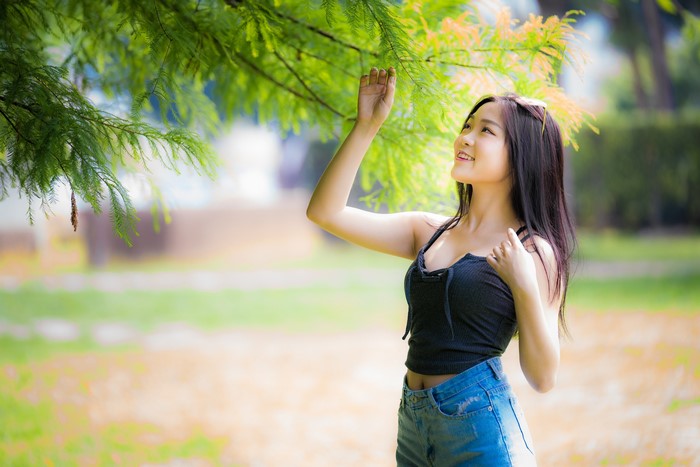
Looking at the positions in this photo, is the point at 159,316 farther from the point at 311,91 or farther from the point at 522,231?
the point at 522,231

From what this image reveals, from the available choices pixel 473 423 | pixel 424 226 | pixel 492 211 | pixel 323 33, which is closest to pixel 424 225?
pixel 424 226

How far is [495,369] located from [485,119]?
2.23 ft

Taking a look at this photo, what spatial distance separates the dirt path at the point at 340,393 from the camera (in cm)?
537

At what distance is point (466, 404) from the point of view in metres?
1.96

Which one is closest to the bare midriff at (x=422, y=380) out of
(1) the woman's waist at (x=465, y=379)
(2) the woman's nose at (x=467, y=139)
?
(1) the woman's waist at (x=465, y=379)

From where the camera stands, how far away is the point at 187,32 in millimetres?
2443

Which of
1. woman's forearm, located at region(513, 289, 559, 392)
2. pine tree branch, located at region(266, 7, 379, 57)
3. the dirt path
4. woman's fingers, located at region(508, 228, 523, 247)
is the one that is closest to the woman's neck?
woman's fingers, located at region(508, 228, 523, 247)

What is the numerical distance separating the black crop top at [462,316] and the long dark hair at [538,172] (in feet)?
0.61

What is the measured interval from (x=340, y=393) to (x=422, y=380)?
4914 mm

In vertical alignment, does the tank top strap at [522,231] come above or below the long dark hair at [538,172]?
below

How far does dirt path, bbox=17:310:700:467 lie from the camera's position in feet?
17.6

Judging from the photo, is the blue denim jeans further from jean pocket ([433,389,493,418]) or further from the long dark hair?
the long dark hair

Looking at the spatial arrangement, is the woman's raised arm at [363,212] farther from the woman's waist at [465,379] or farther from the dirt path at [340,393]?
the dirt path at [340,393]

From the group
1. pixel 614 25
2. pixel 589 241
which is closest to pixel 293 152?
pixel 614 25
